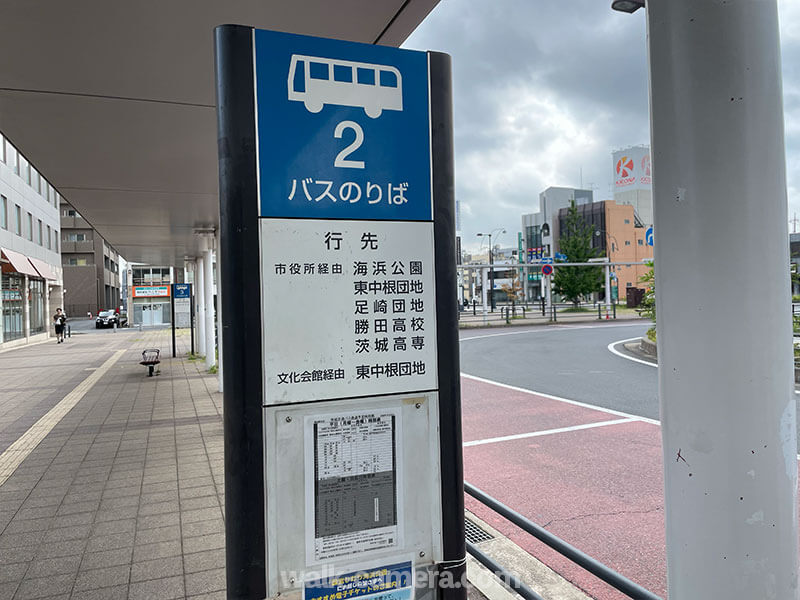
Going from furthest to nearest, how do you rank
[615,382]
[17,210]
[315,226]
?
1. [17,210]
2. [615,382]
3. [315,226]

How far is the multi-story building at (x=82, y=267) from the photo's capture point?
2783 inches

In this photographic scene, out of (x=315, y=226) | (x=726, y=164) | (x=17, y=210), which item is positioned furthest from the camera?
(x=17, y=210)

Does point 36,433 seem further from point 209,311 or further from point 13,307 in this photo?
point 13,307

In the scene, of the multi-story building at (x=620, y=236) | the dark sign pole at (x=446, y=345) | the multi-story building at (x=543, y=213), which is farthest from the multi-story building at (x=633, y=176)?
the dark sign pole at (x=446, y=345)

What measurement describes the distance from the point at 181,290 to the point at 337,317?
64.2ft

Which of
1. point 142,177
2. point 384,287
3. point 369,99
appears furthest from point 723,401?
point 142,177

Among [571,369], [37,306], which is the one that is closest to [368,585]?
[571,369]

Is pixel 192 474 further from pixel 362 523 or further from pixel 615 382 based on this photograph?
pixel 615 382

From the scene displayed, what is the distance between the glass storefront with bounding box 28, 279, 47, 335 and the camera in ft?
100

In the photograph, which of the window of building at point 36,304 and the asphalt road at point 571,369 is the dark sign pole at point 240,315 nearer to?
the asphalt road at point 571,369

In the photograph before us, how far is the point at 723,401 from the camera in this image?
159 centimetres

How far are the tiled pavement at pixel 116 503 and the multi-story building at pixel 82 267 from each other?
68172 millimetres

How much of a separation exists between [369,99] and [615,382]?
1078 centimetres

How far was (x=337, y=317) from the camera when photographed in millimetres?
1893
